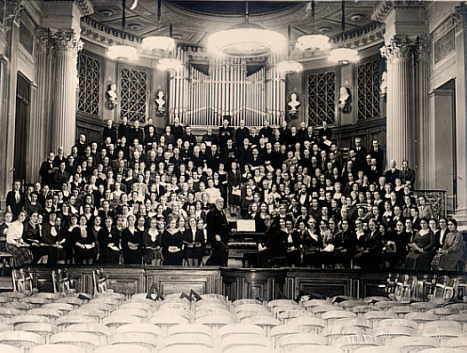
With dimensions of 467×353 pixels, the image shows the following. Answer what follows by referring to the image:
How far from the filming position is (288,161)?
14227 millimetres

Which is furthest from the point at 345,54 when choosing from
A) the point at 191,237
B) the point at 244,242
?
Result: the point at 191,237

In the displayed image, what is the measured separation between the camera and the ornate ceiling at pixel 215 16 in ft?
55.6

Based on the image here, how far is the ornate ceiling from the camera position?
16.9 metres

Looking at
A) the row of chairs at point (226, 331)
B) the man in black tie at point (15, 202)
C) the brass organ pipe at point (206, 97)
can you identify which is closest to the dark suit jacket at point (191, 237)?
the man in black tie at point (15, 202)

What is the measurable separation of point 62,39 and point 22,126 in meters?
2.19

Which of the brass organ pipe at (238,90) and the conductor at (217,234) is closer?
the conductor at (217,234)

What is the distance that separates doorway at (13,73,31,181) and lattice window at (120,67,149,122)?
143 inches

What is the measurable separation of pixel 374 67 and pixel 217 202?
7485 mm

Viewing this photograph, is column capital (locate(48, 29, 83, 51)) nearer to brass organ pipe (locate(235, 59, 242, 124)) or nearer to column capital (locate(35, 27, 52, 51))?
column capital (locate(35, 27, 52, 51))

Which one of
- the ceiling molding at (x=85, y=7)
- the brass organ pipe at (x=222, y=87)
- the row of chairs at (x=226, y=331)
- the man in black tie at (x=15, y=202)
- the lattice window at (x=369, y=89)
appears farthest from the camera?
the brass organ pipe at (x=222, y=87)

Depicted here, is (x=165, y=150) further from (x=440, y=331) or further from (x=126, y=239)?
(x=440, y=331)

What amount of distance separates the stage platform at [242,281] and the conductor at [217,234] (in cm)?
92

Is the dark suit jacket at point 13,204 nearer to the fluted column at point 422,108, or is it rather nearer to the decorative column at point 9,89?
the decorative column at point 9,89

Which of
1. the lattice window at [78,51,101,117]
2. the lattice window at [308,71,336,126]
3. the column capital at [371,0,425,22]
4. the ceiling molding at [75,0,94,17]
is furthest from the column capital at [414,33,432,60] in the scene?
the lattice window at [78,51,101,117]
